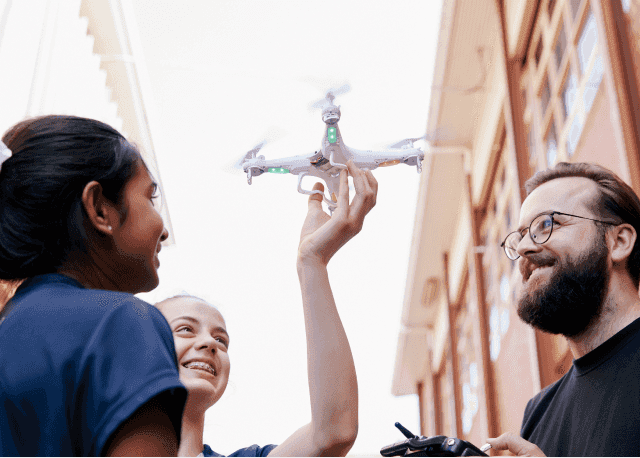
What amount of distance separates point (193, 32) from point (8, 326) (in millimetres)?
5286

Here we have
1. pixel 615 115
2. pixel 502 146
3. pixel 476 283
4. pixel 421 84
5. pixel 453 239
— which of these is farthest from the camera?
pixel 453 239

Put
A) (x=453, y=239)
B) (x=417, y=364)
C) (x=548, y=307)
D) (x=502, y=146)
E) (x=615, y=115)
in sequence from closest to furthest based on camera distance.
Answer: (x=548, y=307) < (x=615, y=115) < (x=502, y=146) < (x=453, y=239) < (x=417, y=364)

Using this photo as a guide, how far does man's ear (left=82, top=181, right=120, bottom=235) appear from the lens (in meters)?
0.97

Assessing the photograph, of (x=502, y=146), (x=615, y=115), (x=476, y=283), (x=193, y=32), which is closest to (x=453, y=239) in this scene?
(x=476, y=283)

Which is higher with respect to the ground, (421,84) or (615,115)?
(421,84)

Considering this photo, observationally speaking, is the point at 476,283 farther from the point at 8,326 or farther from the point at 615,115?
the point at 8,326

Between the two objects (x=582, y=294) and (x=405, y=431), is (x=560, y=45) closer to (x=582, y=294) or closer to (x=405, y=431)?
(x=582, y=294)

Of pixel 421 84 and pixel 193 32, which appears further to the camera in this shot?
pixel 421 84

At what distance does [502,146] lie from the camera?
22.4 ft

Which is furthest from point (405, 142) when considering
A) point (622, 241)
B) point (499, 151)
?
point (499, 151)

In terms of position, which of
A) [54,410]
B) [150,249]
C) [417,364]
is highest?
[150,249]

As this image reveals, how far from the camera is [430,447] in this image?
3.84ft

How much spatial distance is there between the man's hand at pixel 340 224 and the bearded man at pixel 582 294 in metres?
0.84

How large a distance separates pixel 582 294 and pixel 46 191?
155 centimetres
